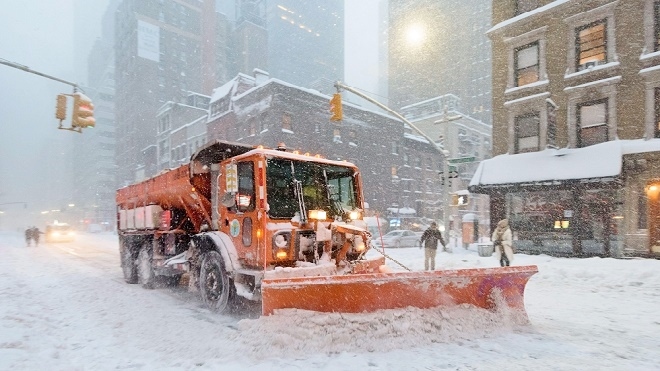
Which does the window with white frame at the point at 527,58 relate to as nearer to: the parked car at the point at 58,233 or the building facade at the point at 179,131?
the building facade at the point at 179,131

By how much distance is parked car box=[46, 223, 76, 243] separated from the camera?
106 feet

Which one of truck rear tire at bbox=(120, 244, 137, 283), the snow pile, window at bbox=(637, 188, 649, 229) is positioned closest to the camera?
the snow pile

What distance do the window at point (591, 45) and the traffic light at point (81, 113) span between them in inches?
737

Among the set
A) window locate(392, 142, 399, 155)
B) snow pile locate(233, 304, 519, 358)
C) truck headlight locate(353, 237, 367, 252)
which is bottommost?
snow pile locate(233, 304, 519, 358)

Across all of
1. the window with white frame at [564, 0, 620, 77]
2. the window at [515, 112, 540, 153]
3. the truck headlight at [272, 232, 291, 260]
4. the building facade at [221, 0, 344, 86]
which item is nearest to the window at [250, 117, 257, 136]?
the window at [515, 112, 540, 153]

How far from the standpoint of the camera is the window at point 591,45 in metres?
16.5

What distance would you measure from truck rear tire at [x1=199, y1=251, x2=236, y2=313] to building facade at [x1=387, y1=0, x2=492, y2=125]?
104436mm

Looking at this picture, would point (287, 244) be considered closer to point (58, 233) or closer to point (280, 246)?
point (280, 246)

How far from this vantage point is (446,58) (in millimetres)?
124125

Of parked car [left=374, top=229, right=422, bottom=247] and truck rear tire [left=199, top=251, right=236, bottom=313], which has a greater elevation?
truck rear tire [left=199, top=251, right=236, bottom=313]

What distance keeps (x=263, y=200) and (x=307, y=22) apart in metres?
185

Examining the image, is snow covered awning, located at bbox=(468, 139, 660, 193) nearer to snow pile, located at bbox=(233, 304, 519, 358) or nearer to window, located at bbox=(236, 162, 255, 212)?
snow pile, located at bbox=(233, 304, 519, 358)

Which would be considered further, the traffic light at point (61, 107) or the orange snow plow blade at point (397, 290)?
the traffic light at point (61, 107)

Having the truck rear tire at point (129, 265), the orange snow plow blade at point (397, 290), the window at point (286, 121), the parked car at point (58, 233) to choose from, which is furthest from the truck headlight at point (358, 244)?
the parked car at point (58, 233)
